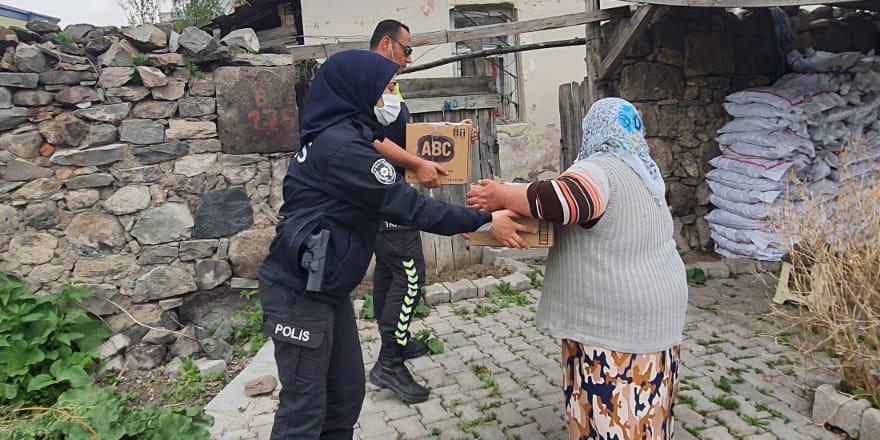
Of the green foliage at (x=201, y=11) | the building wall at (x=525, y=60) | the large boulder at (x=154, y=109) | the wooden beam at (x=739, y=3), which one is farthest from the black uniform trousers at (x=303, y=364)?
the green foliage at (x=201, y=11)

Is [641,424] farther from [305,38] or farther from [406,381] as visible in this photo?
[305,38]

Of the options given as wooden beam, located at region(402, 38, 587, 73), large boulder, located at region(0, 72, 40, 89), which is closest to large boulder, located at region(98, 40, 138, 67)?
large boulder, located at region(0, 72, 40, 89)

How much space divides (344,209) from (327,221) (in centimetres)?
8

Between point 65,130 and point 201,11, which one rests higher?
point 201,11

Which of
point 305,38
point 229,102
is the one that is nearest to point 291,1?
point 305,38

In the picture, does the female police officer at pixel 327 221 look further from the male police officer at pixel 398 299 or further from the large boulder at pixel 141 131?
the large boulder at pixel 141 131

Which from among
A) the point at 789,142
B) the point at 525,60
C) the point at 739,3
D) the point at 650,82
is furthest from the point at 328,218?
the point at 525,60

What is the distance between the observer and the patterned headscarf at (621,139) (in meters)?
2.32

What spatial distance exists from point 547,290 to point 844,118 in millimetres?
5173

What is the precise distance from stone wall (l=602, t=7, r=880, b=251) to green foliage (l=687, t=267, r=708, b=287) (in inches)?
31.9

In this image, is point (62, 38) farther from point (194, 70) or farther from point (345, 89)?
point (345, 89)

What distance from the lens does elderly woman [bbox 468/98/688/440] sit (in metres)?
2.25

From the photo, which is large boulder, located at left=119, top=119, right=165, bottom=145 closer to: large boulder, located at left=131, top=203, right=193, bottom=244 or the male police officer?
large boulder, located at left=131, top=203, right=193, bottom=244

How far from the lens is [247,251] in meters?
5.02
